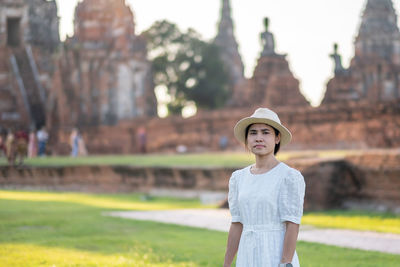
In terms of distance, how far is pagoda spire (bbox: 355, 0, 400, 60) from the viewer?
43875mm

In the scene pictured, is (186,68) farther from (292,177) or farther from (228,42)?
(292,177)

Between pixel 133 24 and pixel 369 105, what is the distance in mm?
17469

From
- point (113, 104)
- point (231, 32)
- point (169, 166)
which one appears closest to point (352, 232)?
point (169, 166)

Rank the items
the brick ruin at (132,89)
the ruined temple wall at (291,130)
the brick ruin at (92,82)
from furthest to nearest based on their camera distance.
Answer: the brick ruin at (92,82)
the brick ruin at (132,89)
the ruined temple wall at (291,130)

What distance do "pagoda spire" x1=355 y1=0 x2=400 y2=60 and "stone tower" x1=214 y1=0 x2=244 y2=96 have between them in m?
15.5

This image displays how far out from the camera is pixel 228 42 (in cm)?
5978

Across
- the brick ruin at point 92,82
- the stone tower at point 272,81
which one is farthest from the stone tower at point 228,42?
the stone tower at point 272,81

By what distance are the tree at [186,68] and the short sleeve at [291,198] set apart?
4876 cm

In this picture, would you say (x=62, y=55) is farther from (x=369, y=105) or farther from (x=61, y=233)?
(x=61, y=233)

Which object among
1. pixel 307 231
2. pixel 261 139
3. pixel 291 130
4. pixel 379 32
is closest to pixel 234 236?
pixel 261 139

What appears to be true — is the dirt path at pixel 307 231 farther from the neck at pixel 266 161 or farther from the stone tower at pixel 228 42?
the stone tower at pixel 228 42

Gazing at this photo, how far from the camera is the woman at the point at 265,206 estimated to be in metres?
3.81

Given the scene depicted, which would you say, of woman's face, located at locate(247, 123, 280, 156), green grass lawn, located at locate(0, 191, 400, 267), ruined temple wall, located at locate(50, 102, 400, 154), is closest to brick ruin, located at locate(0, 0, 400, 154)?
ruined temple wall, located at locate(50, 102, 400, 154)

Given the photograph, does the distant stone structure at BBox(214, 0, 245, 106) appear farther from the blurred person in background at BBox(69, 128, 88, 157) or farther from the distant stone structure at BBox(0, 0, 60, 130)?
the blurred person in background at BBox(69, 128, 88, 157)
